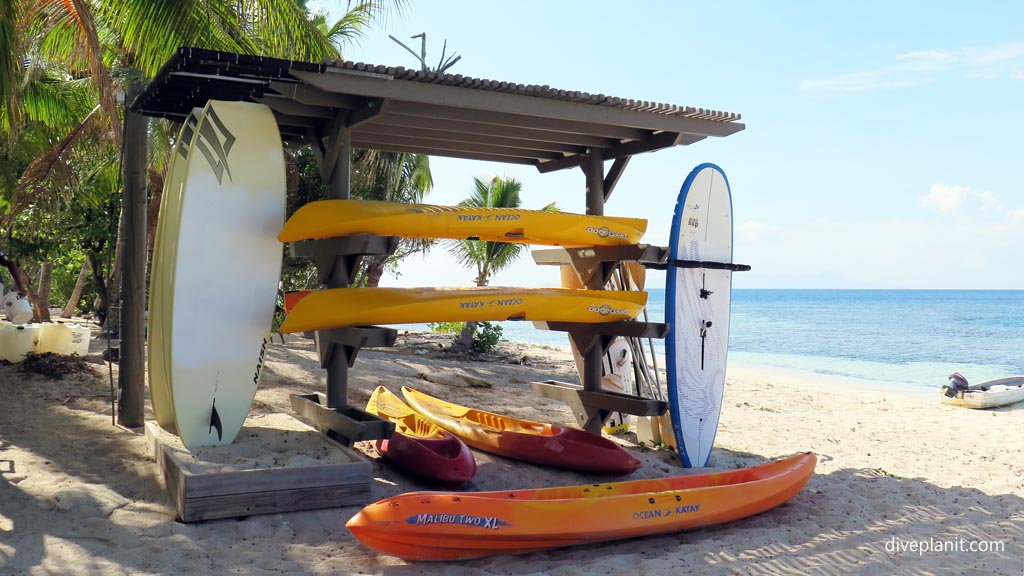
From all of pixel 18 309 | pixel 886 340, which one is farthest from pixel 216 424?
pixel 886 340

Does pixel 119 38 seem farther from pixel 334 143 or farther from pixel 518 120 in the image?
pixel 518 120

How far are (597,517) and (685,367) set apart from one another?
96.6 inches

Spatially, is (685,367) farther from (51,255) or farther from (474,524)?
(51,255)

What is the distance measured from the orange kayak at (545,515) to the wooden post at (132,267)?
11.2 feet

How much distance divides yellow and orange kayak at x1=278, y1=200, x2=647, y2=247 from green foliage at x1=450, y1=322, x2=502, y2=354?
869 centimetres

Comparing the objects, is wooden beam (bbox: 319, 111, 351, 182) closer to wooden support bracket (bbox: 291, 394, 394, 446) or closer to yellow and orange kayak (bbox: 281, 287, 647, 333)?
yellow and orange kayak (bbox: 281, 287, 647, 333)

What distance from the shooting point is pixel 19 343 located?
25.8 feet

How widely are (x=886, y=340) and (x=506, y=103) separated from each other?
112 feet

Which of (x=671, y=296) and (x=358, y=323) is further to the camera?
(x=671, y=296)

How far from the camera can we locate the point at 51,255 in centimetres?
1205

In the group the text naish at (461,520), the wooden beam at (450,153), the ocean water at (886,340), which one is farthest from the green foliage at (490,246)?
the text naish at (461,520)

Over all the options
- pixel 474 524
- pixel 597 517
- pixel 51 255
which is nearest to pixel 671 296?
pixel 597 517

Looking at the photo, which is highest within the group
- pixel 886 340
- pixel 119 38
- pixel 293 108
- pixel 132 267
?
pixel 119 38

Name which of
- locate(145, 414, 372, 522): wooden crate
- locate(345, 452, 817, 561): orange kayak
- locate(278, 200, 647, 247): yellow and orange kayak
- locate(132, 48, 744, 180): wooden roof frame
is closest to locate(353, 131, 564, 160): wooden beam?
locate(132, 48, 744, 180): wooden roof frame
